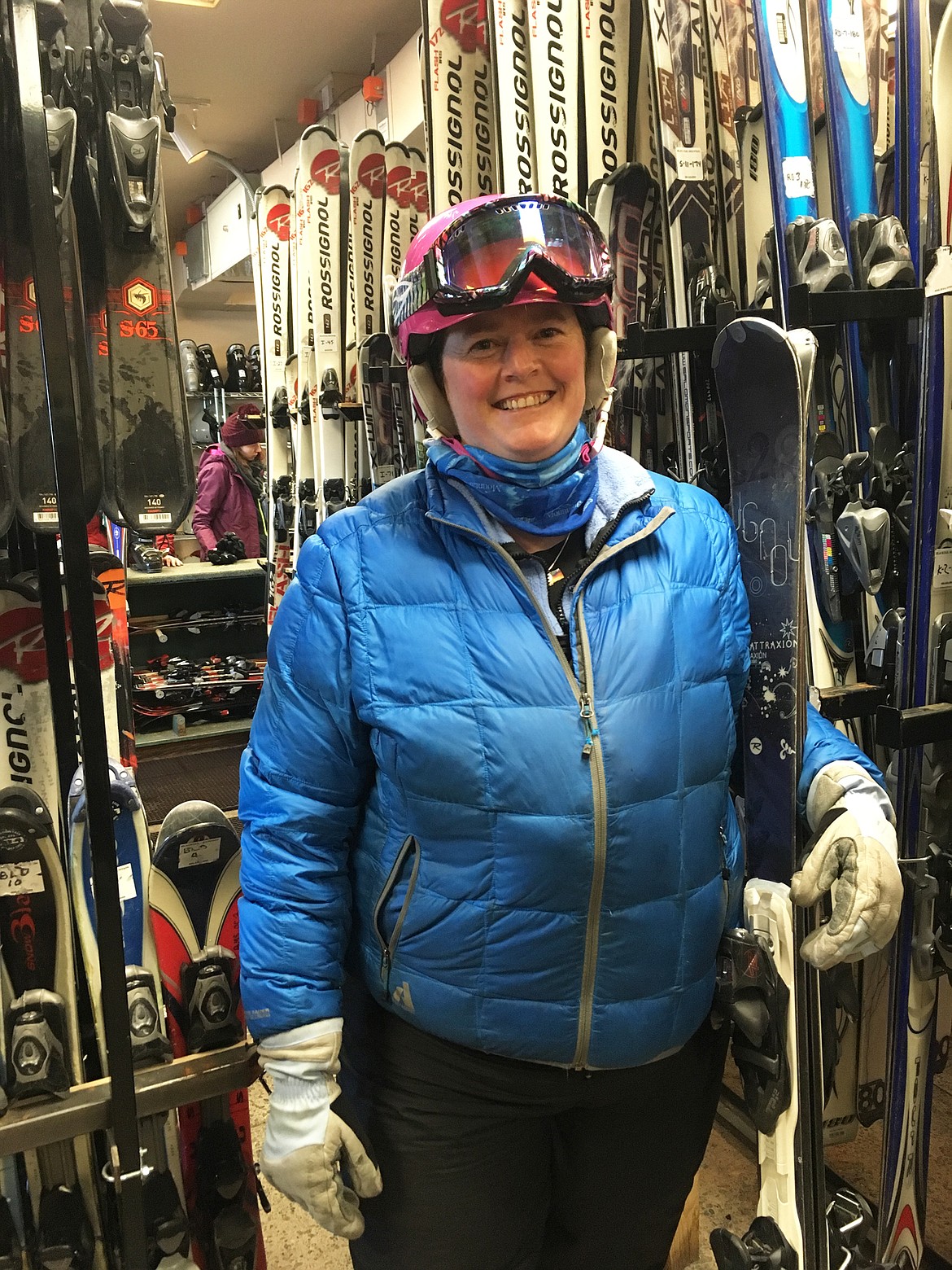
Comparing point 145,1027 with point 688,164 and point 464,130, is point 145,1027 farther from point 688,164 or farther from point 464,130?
point 464,130

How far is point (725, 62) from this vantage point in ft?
6.61

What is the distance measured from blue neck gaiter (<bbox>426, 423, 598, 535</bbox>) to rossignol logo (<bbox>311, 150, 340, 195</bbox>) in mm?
3267

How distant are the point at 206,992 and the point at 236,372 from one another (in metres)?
5.97

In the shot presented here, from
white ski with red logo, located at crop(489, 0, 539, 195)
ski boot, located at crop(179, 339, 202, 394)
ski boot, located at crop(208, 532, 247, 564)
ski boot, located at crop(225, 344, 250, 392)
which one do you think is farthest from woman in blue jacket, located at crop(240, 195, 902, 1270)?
ski boot, located at crop(225, 344, 250, 392)

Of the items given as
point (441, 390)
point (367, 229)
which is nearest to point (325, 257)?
point (367, 229)

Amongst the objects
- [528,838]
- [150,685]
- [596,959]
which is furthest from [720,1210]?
[150,685]

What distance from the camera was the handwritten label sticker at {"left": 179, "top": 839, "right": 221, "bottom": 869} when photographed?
152 centimetres

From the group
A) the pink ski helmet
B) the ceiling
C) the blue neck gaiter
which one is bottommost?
the blue neck gaiter

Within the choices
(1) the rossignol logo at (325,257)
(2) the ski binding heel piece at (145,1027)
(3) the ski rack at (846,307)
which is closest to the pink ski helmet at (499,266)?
(3) the ski rack at (846,307)

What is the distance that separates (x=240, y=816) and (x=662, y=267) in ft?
5.43

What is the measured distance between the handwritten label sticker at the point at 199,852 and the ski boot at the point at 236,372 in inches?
228

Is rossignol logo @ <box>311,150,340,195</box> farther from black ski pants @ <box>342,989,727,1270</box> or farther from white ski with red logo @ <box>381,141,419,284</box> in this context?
black ski pants @ <box>342,989,727,1270</box>

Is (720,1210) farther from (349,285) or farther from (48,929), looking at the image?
(349,285)

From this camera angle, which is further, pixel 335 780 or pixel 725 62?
pixel 725 62
